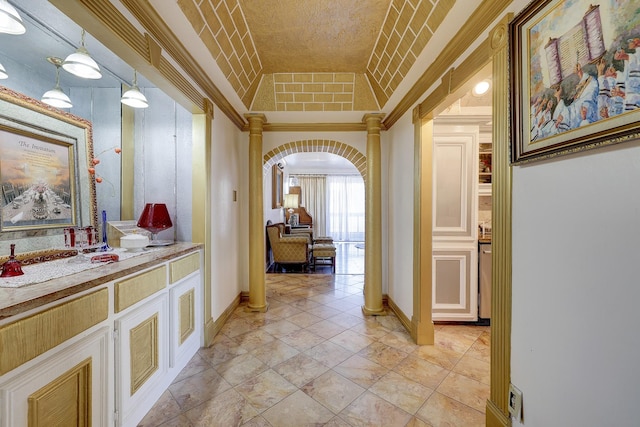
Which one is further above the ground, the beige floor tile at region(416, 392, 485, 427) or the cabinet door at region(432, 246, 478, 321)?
the cabinet door at region(432, 246, 478, 321)

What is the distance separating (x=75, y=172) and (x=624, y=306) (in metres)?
2.96

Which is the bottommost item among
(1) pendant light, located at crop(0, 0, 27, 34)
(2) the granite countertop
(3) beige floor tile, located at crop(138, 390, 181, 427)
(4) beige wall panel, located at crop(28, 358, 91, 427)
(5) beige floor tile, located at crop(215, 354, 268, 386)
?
(5) beige floor tile, located at crop(215, 354, 268, 386)

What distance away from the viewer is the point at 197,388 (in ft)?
5.86

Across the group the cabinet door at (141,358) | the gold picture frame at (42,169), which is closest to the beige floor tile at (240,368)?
the cabinet door at (141,358)

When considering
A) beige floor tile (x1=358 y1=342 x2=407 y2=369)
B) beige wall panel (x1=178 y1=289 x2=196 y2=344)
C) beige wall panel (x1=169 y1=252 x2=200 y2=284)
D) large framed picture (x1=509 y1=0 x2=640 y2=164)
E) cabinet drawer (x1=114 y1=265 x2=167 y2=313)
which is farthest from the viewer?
beige floor tile (x1=358 y1=342 x2=407 y2=369)

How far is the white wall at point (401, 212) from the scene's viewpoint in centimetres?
257

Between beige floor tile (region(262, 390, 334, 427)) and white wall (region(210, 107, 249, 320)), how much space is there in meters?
1.22

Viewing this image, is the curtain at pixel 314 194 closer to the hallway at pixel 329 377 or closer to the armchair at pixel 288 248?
the armchair at pixel 288 248

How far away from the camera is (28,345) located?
906 mm

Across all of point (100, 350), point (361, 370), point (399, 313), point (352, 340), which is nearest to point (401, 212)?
point (399, 313)

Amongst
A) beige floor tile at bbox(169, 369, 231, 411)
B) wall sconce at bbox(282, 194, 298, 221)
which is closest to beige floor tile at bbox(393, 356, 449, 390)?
beige floor tile at bbox(169, 369, 231, 411)

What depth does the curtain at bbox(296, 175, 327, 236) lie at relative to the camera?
9492mm

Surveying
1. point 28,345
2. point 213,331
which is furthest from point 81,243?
point 213,331

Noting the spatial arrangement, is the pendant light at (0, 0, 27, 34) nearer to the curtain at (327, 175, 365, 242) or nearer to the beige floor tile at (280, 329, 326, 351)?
the beige floor tile at (280, 329, 326, 351)
